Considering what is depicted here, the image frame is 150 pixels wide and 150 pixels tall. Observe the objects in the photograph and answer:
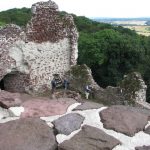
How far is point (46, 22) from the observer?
1559 centimetres

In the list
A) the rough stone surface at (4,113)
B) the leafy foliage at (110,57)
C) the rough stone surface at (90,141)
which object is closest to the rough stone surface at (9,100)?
the rough stone surface at (4,113)

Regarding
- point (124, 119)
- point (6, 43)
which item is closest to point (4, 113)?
point (124, 119)

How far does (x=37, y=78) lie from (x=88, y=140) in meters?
10.8

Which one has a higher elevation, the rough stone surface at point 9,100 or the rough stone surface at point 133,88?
the rough stone surface at point 9,100

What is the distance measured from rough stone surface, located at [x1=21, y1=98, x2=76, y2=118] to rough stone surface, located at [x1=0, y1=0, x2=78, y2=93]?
27.9 feet

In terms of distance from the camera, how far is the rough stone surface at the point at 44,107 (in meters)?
5.56

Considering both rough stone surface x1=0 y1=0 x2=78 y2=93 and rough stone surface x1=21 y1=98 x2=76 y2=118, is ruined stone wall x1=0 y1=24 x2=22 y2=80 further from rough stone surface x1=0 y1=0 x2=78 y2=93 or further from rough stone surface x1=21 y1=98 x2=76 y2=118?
rough stone surface x1=21 y1=98 x2=76 y2=118

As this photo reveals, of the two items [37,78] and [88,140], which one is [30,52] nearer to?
[37,78]

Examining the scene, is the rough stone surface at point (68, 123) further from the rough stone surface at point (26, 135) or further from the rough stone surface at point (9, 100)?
the rough stone surface at point (9, 100)

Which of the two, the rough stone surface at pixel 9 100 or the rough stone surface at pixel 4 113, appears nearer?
the rough stone surface at pixel 4 113

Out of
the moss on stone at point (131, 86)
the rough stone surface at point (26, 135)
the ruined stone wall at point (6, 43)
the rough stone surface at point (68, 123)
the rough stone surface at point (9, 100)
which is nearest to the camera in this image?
the rough stone surface at point (26, 135)

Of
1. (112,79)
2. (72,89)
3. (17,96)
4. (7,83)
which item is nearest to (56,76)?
(72,89)

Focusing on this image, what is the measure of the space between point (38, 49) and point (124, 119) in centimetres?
1042

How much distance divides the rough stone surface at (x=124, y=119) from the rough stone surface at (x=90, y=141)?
0.75 ft
